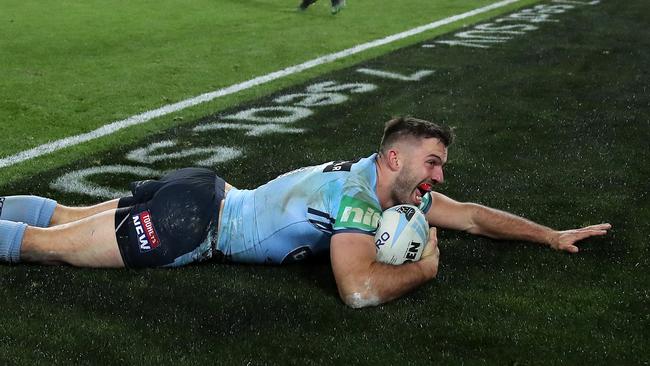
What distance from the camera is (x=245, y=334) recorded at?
12.1 ft

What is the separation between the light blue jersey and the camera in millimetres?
3977

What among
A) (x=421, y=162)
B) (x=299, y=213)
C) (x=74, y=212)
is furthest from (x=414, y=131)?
(x=74, y=212)

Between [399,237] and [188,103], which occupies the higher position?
[399,237]

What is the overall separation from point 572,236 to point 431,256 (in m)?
0.88

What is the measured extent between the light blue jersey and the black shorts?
0.08 metres

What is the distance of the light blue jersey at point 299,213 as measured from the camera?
3977 mm

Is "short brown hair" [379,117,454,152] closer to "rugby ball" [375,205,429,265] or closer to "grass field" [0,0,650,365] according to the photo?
"rugby ball" [375,205,429,265]

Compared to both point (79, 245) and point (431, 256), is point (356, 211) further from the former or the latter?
point (79, 245)

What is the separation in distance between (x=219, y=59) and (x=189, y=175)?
5.54m

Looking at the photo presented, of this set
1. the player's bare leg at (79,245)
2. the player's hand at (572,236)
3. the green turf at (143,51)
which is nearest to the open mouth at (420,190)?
the player's hand at (572,236)

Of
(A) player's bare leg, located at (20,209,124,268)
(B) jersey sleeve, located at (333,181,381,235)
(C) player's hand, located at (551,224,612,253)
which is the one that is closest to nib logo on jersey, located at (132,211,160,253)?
(A) player's bare leg, located at (20,209,124,268)

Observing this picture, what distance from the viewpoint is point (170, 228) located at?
421 cm

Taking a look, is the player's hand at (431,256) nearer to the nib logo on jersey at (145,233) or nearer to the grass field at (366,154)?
the grass field at (366,154)

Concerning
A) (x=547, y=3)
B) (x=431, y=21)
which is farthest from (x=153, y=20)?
(x=547, y=3)
